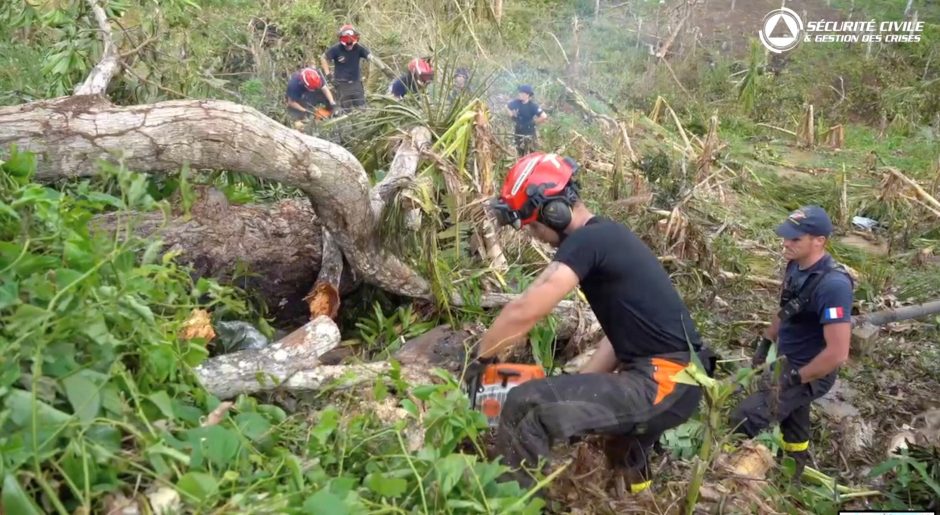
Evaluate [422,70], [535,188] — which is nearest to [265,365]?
[535,188]

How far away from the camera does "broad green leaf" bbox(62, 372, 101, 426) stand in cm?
188

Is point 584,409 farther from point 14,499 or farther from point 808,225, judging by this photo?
point 14,499

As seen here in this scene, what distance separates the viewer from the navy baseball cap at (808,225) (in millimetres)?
3758

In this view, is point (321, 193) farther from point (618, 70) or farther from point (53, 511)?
point (618, 70)

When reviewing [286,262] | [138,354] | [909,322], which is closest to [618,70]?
[909,322]

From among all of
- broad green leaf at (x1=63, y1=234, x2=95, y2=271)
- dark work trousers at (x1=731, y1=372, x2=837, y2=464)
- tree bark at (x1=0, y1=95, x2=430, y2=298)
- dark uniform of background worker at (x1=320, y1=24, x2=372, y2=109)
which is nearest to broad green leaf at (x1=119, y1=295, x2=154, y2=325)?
broad green leaf at (x1=63, y1=234, x2=95, y2=271)

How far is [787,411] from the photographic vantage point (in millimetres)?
3887

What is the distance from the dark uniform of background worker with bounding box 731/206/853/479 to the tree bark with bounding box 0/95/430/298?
2.18m

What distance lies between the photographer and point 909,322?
6.04 meters

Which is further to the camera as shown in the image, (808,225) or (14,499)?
(808,225)

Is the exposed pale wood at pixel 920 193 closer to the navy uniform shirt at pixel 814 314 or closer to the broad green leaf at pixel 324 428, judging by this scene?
the navy uniform shirt at pixel 814 314

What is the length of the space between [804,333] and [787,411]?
0.40 m

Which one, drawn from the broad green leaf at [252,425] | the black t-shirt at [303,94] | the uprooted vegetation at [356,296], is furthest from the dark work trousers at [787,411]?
the black t-shirt at [303,94]

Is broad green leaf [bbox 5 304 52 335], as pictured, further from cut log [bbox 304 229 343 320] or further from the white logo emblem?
the white logo emblem
